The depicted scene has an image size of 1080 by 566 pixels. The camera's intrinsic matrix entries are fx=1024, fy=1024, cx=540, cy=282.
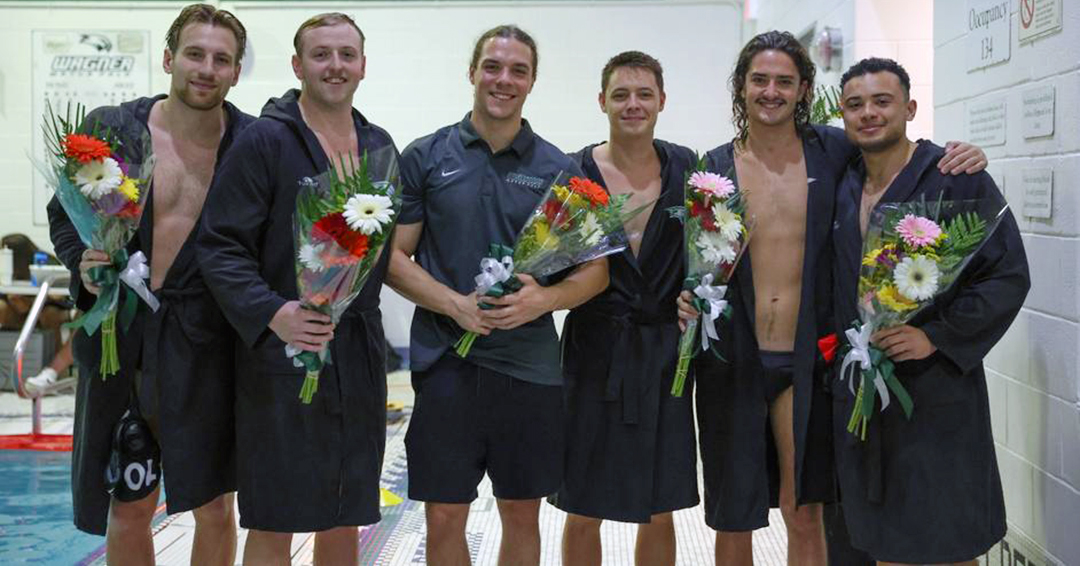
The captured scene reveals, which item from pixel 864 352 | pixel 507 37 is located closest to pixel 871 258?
pixel 864 352

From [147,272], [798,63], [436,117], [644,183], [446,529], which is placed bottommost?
[446,529]

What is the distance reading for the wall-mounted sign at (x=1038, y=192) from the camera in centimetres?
277

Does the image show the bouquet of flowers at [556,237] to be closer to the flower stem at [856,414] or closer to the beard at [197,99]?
the flower stem at [856,414]

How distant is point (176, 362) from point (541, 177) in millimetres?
1056

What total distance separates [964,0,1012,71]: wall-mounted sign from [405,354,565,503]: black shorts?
170 cm

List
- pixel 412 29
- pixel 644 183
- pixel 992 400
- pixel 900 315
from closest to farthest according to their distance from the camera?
pixel 900 315 < pixel 644 183 < pixel 992 400 < pixel 412 29

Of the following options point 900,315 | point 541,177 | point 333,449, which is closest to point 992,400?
point 900,315

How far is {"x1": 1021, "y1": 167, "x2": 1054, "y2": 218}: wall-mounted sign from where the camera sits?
2.77m

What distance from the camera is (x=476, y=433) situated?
8.75ft

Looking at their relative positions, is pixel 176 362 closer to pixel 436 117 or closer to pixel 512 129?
pixel 512 129

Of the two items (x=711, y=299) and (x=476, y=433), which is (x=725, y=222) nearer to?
(x=711, y=299)

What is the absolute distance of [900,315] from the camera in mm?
2453

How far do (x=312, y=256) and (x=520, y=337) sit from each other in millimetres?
644

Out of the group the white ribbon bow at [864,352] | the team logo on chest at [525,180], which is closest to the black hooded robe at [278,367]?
the team logo on chest at [525,180]
